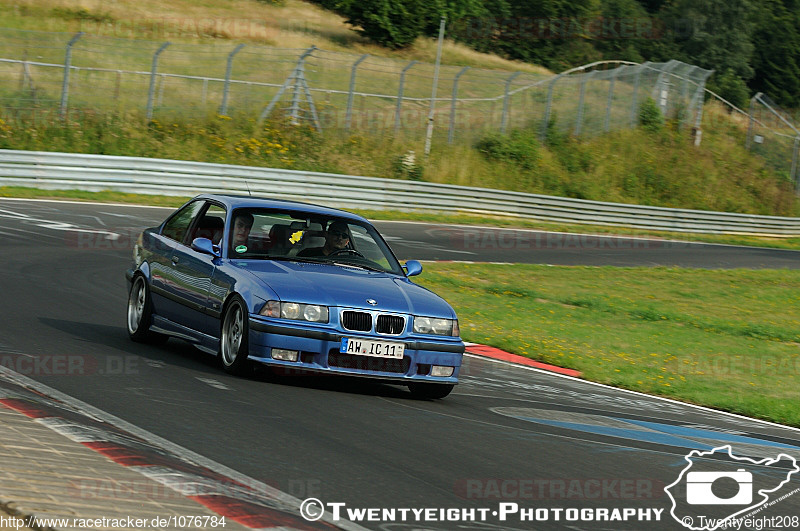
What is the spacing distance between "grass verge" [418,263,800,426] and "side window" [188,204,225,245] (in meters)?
4.55

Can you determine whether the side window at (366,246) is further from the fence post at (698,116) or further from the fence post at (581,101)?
the fence post at (698,116)

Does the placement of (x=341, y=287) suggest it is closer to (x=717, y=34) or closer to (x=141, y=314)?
(x=141, y=314)

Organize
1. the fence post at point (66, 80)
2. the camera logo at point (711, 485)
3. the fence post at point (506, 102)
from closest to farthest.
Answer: the camera logo at point (711, 485), the fence post at point (66, 80), the fence post at point (506, 102)

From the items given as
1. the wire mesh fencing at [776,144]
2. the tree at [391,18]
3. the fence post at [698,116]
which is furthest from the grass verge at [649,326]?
the tree at [391,18]

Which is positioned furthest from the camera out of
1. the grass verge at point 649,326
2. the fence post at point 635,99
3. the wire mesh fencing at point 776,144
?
the wire mesh fencing at point 776,144

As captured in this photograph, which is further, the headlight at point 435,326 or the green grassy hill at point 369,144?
the green grassy hill at point 369,144

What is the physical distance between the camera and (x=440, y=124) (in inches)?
1694

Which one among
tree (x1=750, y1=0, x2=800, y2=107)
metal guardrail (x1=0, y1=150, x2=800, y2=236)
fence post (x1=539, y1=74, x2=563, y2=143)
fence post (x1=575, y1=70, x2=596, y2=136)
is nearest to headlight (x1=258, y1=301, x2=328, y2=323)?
metal guardrail (x1=0, y1=150, x2=800, y2=236)

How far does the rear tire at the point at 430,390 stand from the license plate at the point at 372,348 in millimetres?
473

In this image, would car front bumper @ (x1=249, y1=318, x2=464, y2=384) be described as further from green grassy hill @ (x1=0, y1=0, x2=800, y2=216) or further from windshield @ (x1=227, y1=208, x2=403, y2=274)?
green grassy hill @ (x1=0, y1=0, x2=800, y2=216)

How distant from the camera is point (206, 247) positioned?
942cm

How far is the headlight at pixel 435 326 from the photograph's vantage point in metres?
8.73

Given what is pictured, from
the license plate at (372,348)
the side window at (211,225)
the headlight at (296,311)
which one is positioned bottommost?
the license plate at (372,348)

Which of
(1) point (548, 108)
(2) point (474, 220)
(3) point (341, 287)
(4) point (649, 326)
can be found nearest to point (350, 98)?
(2) point (474, 220)
